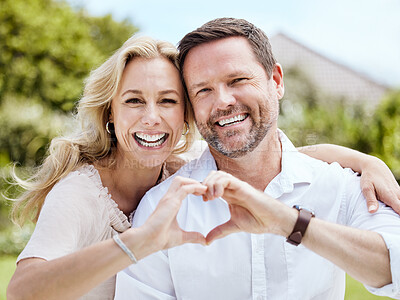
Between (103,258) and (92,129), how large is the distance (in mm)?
1421

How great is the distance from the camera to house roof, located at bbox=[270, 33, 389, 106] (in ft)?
79.8

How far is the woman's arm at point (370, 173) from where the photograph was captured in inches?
91.0

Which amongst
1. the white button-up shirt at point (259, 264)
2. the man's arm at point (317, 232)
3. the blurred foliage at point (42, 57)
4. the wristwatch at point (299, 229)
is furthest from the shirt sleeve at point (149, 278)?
the blurred foliage at point (42, 57)

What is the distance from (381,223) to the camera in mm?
2166

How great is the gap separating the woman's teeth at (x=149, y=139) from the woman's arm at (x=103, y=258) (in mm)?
904

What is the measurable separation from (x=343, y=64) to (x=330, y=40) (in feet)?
7.21

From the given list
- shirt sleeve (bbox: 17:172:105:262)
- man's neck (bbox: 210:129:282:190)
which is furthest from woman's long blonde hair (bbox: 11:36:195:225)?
man's neck (bbox: 210:129:282:190)

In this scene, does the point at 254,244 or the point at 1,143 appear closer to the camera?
the point at 254,244

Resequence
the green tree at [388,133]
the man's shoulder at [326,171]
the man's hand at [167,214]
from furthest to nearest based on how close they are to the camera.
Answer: the green tree at [388,133] < the man's shoulder at [326,171] < the man's hand at [167,214]

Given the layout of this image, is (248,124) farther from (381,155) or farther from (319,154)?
(381,155)

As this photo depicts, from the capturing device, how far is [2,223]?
8836 millimetres

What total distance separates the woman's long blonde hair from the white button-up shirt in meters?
0.80

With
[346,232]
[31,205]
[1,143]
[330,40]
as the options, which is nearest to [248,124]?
[346,232]

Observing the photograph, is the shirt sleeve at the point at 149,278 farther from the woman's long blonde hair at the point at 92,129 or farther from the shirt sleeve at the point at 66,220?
the woman's long blonde hair at the point at 92,129
